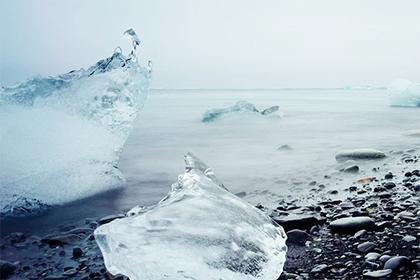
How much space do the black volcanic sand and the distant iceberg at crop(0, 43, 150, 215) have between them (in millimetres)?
797

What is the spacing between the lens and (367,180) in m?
4.19

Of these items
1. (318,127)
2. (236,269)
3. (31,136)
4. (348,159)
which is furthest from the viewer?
(318,127)

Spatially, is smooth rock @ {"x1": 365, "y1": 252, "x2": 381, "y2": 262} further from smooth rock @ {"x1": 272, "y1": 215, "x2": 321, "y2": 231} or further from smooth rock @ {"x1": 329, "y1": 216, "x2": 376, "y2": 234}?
smooth rock @ {"x1": 272, "y1": 215, "x2": 321, "y2": 231}

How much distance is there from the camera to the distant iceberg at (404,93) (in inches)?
584

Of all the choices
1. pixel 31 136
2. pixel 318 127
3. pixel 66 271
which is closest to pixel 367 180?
pixel 66 271

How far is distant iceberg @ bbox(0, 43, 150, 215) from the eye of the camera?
12.6 ft

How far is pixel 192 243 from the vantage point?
6.82 feet

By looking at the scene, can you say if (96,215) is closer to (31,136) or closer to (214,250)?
(31,136)

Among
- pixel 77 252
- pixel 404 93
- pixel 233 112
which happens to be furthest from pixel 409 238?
pixel 404 93

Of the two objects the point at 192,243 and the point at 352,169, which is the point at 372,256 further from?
the point at 352,169

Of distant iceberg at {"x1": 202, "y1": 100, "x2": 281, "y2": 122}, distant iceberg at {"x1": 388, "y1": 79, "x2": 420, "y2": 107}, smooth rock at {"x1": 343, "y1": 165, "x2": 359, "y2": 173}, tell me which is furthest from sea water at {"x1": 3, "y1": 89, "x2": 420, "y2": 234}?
distant iceberg at {"x1": 388, "y1": 79, "x2": 420, "y2": 107}

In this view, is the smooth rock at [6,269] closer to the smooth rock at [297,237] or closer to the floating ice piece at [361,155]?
the smooth rock at [297,237]

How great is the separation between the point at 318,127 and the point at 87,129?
301 inches

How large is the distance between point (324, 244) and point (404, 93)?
1480 centimetres
